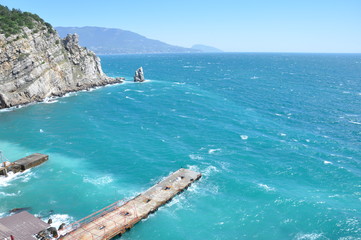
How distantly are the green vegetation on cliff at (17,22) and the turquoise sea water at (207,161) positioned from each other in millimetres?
42508

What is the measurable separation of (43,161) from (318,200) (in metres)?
70.5

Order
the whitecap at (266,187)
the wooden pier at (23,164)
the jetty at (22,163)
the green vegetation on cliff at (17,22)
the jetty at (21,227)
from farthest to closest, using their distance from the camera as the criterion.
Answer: the green vegetation on cliff at (17,22)
the jetty at (22,163)
the wooden pier at (23,164)
the whitecap at (266,187)
the jetty at (21,227)

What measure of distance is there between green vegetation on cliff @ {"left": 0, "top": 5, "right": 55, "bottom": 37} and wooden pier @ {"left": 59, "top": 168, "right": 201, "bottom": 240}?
11804 centimetres

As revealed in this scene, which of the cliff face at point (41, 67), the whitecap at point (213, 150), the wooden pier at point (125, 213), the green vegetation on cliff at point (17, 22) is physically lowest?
the wooden pier at point (125, 213)

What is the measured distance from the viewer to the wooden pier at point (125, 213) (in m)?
50.5

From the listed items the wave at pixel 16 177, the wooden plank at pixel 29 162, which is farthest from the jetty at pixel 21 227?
the wooden plank at pixel 29 162

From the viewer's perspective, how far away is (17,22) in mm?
148750

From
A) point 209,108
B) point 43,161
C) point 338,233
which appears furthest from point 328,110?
point 43,161

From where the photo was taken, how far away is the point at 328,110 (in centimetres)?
12081

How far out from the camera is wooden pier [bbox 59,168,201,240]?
50.5m

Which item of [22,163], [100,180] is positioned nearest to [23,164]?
[22,163]

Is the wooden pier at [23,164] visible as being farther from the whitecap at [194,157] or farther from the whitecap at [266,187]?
the whitecap at [266,187]

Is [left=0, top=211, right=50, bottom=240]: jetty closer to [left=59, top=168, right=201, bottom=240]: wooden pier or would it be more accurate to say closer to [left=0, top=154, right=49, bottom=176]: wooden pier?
[left=59, top=168, right=201, bottom=240]: wooden pier

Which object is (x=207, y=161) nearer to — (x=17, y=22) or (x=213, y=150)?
(x=213, y=150)
